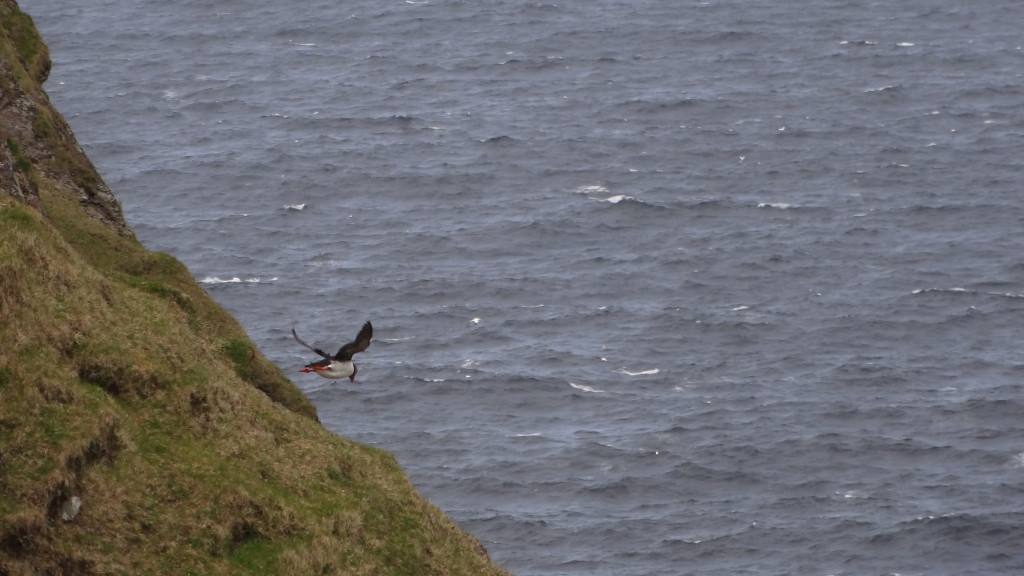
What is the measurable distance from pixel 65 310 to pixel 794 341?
287 feet

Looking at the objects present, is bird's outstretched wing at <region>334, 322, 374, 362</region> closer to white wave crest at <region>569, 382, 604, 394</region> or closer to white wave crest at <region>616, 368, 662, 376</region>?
white wave crest at <region>569, 382, 604, 394</region>

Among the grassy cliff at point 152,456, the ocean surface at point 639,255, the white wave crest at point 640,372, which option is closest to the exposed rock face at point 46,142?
the grassy cliff at point 152,456

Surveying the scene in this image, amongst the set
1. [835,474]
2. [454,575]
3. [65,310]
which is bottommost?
[835,474]

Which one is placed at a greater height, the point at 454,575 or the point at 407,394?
the point at 454,575

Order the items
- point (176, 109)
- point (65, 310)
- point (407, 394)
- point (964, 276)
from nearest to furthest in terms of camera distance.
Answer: point (65, 310)
point (407, 394)
point (964, 276)
point (176, 109)

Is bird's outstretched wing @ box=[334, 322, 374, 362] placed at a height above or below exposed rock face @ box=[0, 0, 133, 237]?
below

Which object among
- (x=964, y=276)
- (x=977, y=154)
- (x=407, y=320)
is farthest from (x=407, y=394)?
(x=977, y=154)

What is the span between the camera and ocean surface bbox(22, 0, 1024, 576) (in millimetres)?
Answer: 92812

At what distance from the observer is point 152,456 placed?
28594 mm

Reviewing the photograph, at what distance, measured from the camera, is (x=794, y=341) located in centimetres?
11238

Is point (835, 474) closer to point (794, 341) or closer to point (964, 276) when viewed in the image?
point (794, 341)

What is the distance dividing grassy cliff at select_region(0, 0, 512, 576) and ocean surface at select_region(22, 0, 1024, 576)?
174 feet

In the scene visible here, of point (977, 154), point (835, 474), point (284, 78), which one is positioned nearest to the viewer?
point (835, 474)

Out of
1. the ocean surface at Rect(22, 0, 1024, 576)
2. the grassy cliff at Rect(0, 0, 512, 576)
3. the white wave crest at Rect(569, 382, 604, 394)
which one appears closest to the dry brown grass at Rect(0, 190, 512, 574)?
the grassy cliff at Rect(0, 0, 512, 576)
